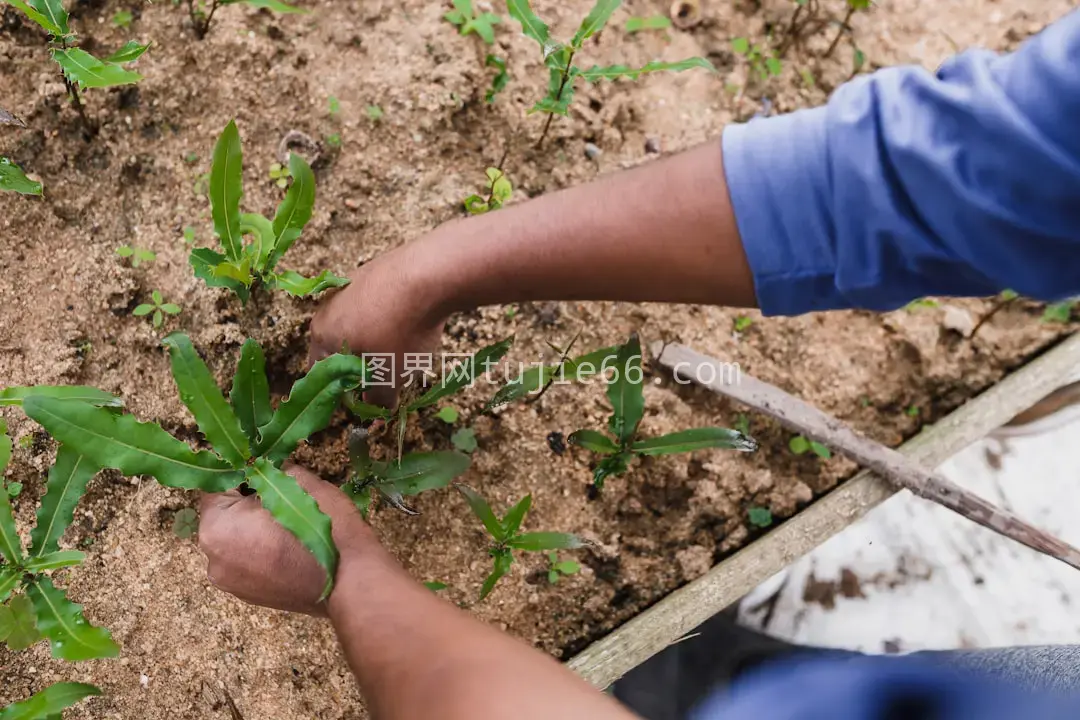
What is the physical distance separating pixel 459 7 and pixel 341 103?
37cm

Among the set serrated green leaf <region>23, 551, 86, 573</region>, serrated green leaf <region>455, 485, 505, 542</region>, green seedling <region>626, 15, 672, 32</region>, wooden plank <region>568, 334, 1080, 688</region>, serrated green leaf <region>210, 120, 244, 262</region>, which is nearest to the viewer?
serrated green leaf <region>23, 551, 86, 573</region>

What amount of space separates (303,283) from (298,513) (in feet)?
1.65

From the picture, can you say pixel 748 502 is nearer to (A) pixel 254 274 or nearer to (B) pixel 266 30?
(A) pixel 254 274

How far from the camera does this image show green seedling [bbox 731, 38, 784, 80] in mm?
2156

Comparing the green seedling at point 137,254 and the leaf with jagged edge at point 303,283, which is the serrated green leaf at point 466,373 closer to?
the leaf with jagged edge at point 303,283

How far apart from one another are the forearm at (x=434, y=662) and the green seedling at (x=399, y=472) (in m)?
0.28

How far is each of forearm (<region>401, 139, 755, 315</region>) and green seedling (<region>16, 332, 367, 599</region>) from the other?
0.24 m

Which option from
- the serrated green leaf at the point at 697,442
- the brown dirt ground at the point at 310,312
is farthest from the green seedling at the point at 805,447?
the serrated green leaf at the point at 697,442

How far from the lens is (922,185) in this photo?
0.94 meters

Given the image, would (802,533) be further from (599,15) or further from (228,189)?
(228,189)

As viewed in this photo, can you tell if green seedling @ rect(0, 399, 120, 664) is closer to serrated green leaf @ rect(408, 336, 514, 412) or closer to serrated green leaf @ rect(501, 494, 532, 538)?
serrated green leaf @ rect(408, 336, 514, 412)

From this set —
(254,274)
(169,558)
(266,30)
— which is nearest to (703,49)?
(266,30)

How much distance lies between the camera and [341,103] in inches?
72.0

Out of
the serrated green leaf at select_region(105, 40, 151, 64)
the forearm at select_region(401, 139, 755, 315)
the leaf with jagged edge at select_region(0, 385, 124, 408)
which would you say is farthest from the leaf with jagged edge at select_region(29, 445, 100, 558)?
the serrated green leaf at select_region(105, 40, 151, 64)
